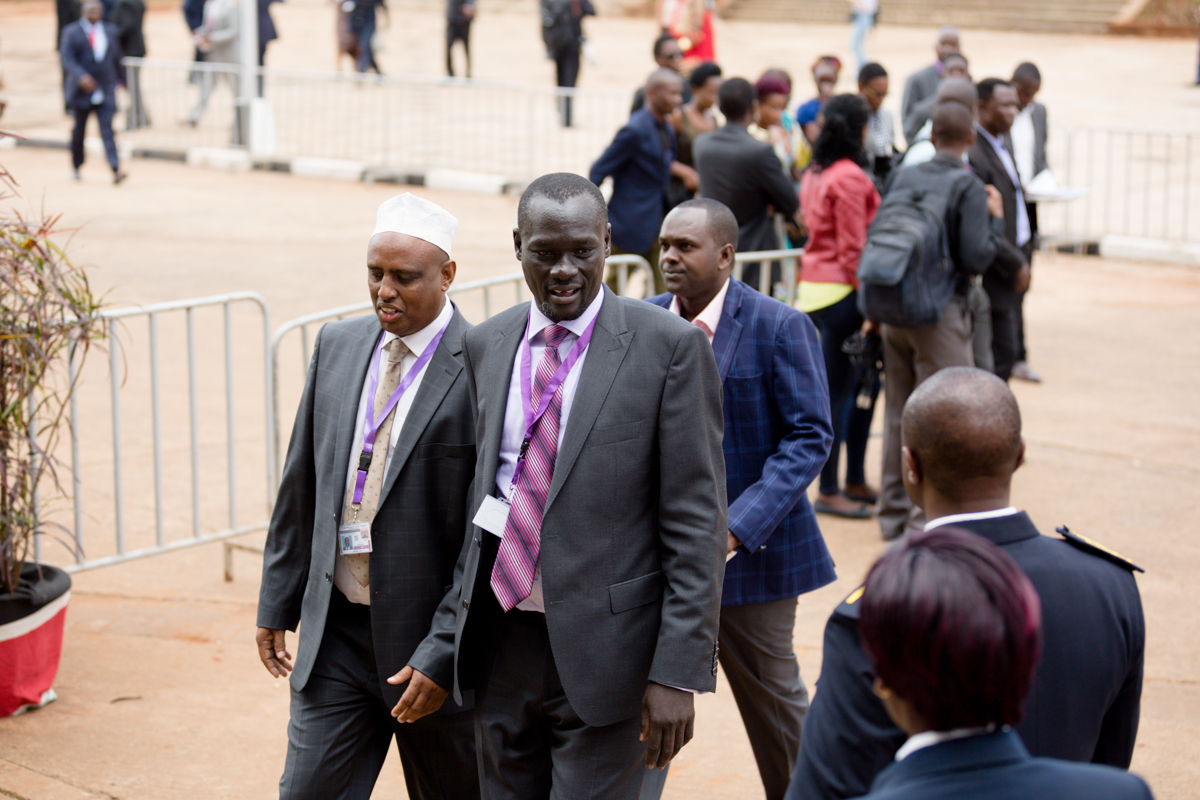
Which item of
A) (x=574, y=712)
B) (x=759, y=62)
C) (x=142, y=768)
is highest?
(x=759, y=62)

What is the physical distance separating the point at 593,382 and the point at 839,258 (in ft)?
13.6

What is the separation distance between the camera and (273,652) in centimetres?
346

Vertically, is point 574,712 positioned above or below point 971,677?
below

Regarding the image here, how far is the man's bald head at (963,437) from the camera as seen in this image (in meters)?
2.31

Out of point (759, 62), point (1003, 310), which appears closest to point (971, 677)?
point (1003, 310)

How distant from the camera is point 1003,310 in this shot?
24.0 feet

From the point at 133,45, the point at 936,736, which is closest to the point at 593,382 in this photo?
the point at 936,736

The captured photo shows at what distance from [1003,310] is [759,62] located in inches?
725

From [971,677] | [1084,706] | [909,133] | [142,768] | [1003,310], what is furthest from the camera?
[909,133]

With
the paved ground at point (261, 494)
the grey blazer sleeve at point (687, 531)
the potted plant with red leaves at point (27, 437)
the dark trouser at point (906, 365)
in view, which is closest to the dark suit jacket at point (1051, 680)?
the grey blazer sleeve at point (687, 531)

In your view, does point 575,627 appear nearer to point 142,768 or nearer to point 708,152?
point 142,768

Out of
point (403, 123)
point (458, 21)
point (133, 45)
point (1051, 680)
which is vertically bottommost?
point (1051, 680)

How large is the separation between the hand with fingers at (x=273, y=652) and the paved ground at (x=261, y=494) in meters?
0.95

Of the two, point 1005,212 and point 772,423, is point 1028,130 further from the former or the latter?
point 772,423
